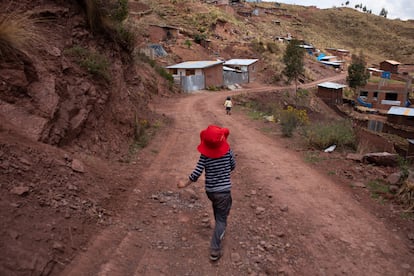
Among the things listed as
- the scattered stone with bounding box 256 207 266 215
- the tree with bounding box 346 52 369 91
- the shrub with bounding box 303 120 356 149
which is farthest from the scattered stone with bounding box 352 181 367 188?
the tree with bounding box 346 52 369 91

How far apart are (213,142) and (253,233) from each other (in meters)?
1.52

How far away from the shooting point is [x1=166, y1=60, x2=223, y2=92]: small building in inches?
1068

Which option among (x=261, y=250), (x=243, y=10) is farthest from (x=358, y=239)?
(x=243, y=10)

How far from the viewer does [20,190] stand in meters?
3.37

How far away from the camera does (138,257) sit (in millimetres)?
3418

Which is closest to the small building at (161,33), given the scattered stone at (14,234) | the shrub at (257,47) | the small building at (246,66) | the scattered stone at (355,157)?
the small building at (246,66)

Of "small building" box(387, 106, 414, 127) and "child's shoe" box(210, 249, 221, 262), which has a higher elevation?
"child's shoe" box(210, 249, 221, 262)

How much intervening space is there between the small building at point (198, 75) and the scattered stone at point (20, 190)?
23984 millimetres

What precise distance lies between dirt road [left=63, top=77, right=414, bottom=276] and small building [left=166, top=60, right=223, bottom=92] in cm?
2108

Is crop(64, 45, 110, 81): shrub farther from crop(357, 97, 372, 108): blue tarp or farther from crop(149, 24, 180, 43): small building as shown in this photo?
crop(149, 24, 180, 43): small building

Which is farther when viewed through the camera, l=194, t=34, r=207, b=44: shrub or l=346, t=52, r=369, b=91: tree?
l=194, t=34, r=207, b=44: shrub

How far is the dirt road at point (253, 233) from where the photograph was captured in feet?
11.1

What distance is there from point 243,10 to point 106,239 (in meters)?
75.7

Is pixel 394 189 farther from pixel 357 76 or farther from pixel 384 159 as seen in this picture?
pixel 357 76
